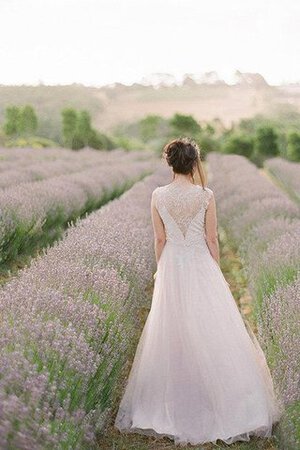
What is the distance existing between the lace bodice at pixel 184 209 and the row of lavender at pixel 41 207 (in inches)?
117

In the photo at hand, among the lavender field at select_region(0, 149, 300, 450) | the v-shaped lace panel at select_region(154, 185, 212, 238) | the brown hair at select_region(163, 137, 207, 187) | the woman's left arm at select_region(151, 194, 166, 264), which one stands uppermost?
the brown hair at select_region(163, 137, 207, 187)

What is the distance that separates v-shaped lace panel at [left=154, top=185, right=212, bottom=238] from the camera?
144 inches

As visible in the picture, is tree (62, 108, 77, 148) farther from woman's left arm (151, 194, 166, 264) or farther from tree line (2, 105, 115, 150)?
woman's left arm (151, 194, 166, 264)

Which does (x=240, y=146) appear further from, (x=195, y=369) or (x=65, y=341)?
(x=65, y=341)

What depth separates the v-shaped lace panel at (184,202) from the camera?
12.0ft

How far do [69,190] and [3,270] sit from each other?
253cm

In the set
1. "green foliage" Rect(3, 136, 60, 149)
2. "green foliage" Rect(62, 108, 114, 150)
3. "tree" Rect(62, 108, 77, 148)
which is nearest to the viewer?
"green foliage" Rect(3, 136, 60, 149)

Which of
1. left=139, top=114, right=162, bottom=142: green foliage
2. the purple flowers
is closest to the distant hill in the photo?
left=139, top=114, right=162, bottom=142: green foliage

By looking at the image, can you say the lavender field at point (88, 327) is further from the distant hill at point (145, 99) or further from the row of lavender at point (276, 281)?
the distant hill at point (145, 99)

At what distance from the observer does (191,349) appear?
3.55 meters

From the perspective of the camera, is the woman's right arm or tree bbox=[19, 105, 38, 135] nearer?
the woman's right arm

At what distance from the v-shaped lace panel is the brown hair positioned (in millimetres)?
60

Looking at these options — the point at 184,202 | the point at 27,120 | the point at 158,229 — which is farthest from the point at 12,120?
the point at 184,202

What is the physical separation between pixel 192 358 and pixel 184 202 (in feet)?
2.50
